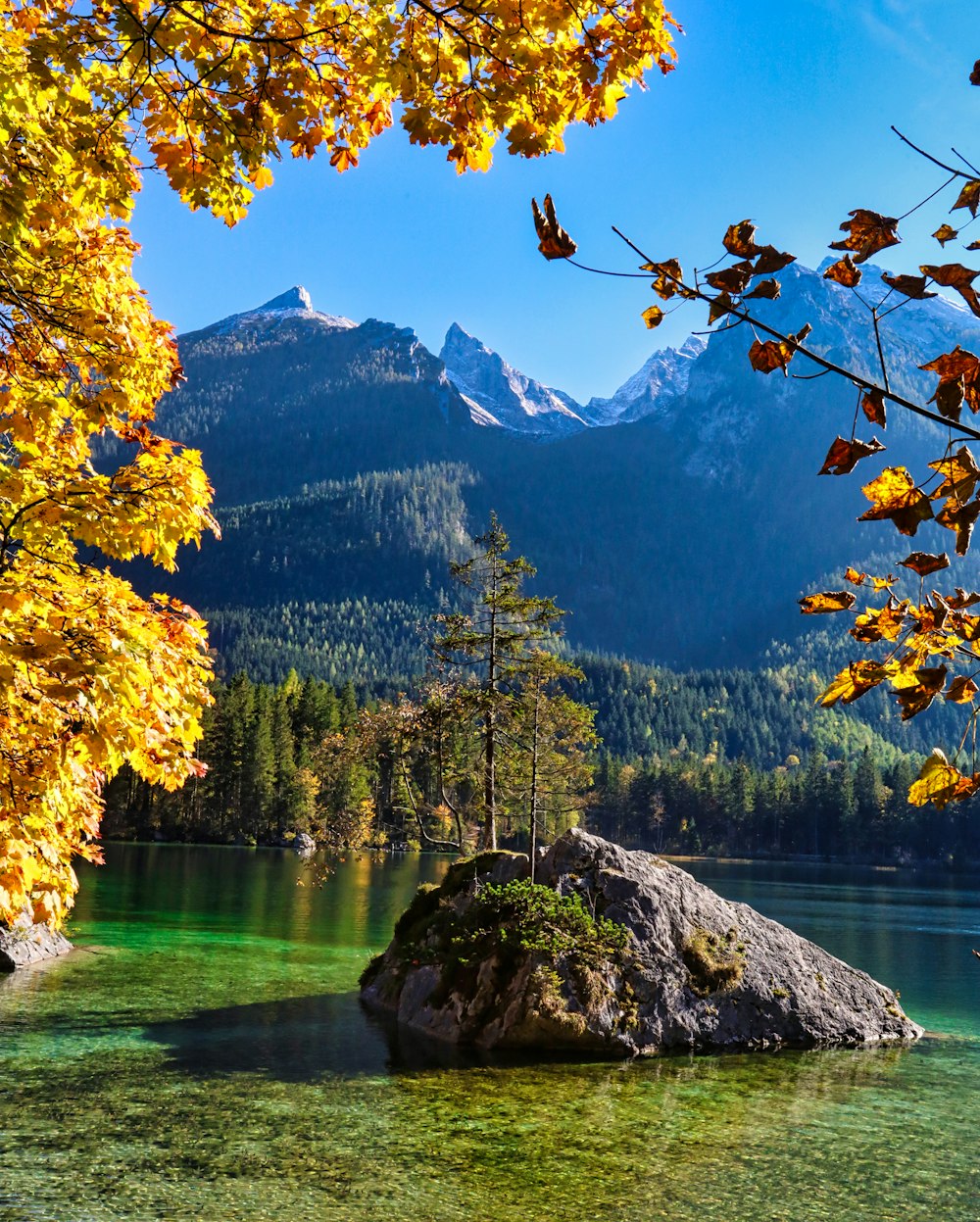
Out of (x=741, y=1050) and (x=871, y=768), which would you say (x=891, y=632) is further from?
(x=871, y=768)

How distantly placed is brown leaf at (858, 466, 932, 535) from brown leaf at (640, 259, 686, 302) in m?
0.64

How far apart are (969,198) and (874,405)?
0.53 metres

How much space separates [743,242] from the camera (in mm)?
2217

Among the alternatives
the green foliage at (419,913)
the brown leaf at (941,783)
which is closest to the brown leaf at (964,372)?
the brown leaf at (941,783)

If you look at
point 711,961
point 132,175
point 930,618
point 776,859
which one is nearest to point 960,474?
point 930,618

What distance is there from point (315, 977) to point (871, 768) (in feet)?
391

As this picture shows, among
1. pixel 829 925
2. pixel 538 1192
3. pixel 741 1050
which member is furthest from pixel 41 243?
pixel 829 925

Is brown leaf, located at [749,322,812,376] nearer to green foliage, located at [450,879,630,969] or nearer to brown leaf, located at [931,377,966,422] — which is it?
brown leaf, located at [931,377,966,422]

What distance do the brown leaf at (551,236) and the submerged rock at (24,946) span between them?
2112 cm

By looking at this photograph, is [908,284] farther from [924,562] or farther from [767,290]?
[924,562]

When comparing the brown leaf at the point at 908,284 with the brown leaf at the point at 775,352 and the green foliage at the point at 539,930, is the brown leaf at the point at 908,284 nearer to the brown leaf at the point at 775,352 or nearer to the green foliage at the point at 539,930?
the brown leaf at the point at 775,352

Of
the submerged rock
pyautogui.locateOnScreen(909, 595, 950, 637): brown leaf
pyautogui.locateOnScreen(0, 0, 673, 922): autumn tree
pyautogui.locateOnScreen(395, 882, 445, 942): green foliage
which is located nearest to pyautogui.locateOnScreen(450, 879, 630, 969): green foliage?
pyautogui.locateOnScreen(395, 882, 445, 942): green foliage

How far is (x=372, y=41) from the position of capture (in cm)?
424

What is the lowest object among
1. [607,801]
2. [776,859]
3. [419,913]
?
[776,859]
